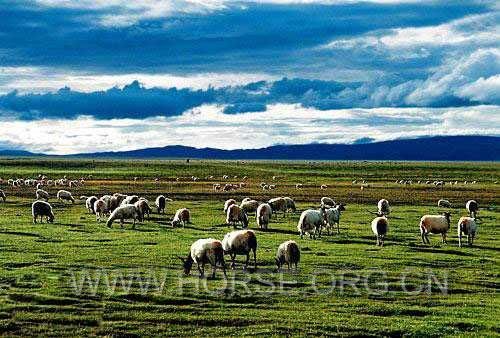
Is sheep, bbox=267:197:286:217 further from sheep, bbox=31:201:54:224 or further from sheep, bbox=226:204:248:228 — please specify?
sheep, bbox=31:201:54:224

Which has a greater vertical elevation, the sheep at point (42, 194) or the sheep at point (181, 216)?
the sheep at point (42, 194)

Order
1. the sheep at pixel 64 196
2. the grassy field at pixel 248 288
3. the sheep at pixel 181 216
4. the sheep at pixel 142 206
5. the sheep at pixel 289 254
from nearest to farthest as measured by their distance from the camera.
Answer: the grassy field at pixel 248 288 → the sheep at pixel 289 254 → the sheep at pixel 181 216 → the sheep at pixel 142 206 → the sheep at pixel 64 196

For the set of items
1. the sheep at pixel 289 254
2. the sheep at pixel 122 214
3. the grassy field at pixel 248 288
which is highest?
the sheep at pixel 122 214

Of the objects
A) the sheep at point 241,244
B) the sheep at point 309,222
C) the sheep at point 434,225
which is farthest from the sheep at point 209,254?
the sheep at point 434,225

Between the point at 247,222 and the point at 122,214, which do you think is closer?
the point at 247,222

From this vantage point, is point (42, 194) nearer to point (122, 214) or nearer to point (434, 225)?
point (122, 214)

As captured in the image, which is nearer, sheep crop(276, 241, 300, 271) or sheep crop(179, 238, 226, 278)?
sheep crop(179, 238, 226, 278)

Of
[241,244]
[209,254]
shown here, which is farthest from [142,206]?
[209,254]

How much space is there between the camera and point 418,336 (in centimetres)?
1741

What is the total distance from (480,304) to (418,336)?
14.2 ft

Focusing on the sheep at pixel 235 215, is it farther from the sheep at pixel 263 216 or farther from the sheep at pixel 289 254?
the sheep at pixel 289 254

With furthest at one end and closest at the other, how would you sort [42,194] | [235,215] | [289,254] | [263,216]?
[42,194]
[235,215]
[263,216]
[289,254]

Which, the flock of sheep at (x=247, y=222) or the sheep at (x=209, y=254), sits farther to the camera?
the flock of sheep at (x=247, y=222)

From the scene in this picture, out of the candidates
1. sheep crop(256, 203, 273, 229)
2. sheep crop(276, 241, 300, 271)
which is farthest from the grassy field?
sheep crop(256, 203, 273, 229)
